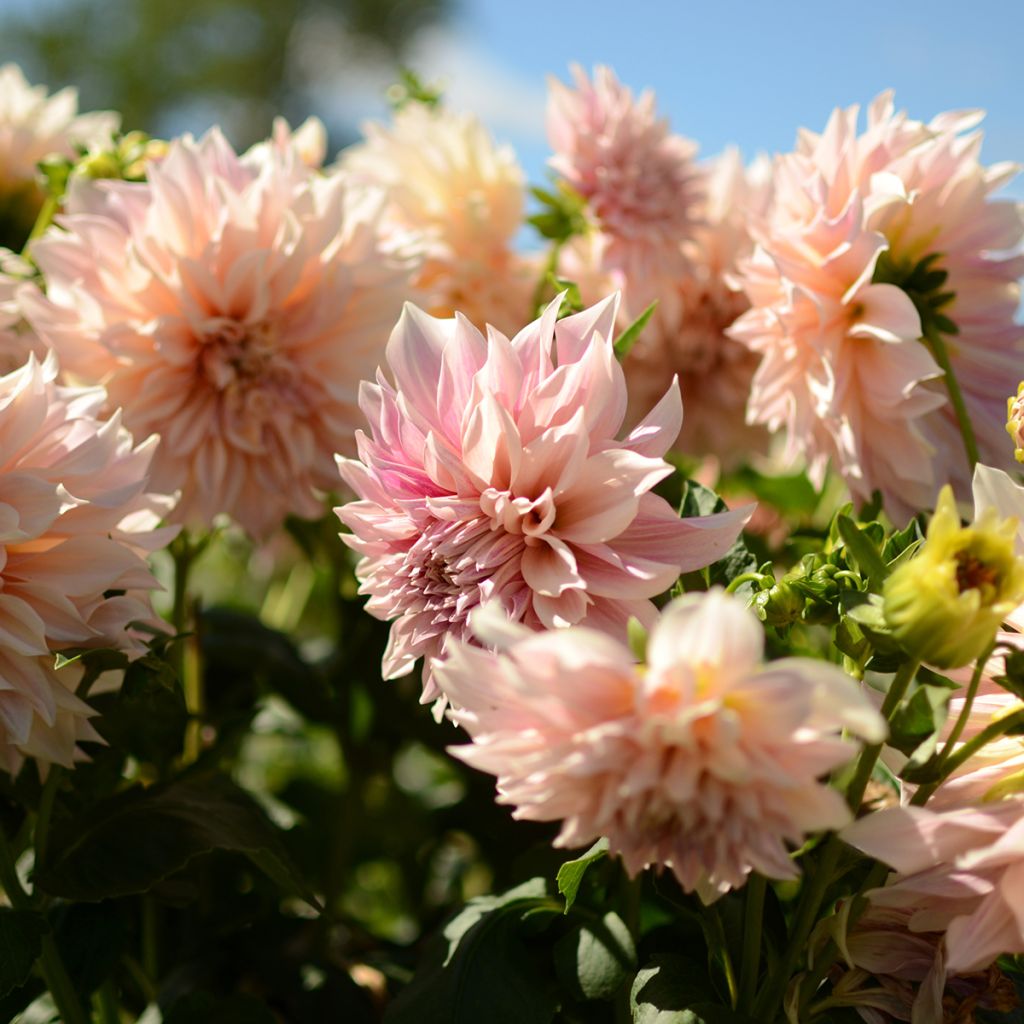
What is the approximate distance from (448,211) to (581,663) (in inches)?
Result: 25.3

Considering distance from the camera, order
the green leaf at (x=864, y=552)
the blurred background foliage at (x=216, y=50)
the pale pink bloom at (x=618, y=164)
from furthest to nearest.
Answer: the blurred background foliage at (x=216, y=50), the pale pink bloom at (x=618, y=164), the green leaf at (x=864, y=552)

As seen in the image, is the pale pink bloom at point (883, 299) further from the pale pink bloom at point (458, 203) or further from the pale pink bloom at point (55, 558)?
the pale pink bloom at point (55, 558)

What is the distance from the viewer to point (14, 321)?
0.70m

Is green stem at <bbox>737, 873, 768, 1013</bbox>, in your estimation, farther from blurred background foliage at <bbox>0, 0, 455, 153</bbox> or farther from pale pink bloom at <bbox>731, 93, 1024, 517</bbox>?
blurred background foliage at <bbox>0, 0, 455, 153</bbox>

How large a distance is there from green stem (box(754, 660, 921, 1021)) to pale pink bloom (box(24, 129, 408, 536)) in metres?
0.40

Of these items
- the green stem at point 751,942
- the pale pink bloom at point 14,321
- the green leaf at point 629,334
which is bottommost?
the green stem at point 751,942

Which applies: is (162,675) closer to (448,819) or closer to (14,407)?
(14,407)

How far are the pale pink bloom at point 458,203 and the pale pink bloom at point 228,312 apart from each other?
0.15 metres

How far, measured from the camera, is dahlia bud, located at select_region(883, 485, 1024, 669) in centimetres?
35

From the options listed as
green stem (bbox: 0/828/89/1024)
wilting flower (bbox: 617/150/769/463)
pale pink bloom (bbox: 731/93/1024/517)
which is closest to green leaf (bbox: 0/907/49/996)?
green stem (bbox: 0/828/89/1024)

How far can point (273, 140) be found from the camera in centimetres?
80

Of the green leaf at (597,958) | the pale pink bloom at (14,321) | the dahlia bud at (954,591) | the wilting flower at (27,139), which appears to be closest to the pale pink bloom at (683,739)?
the dahlia bud at (954,591)

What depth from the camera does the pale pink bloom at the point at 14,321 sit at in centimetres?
68

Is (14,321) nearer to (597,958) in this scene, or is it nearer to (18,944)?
(18,944)
